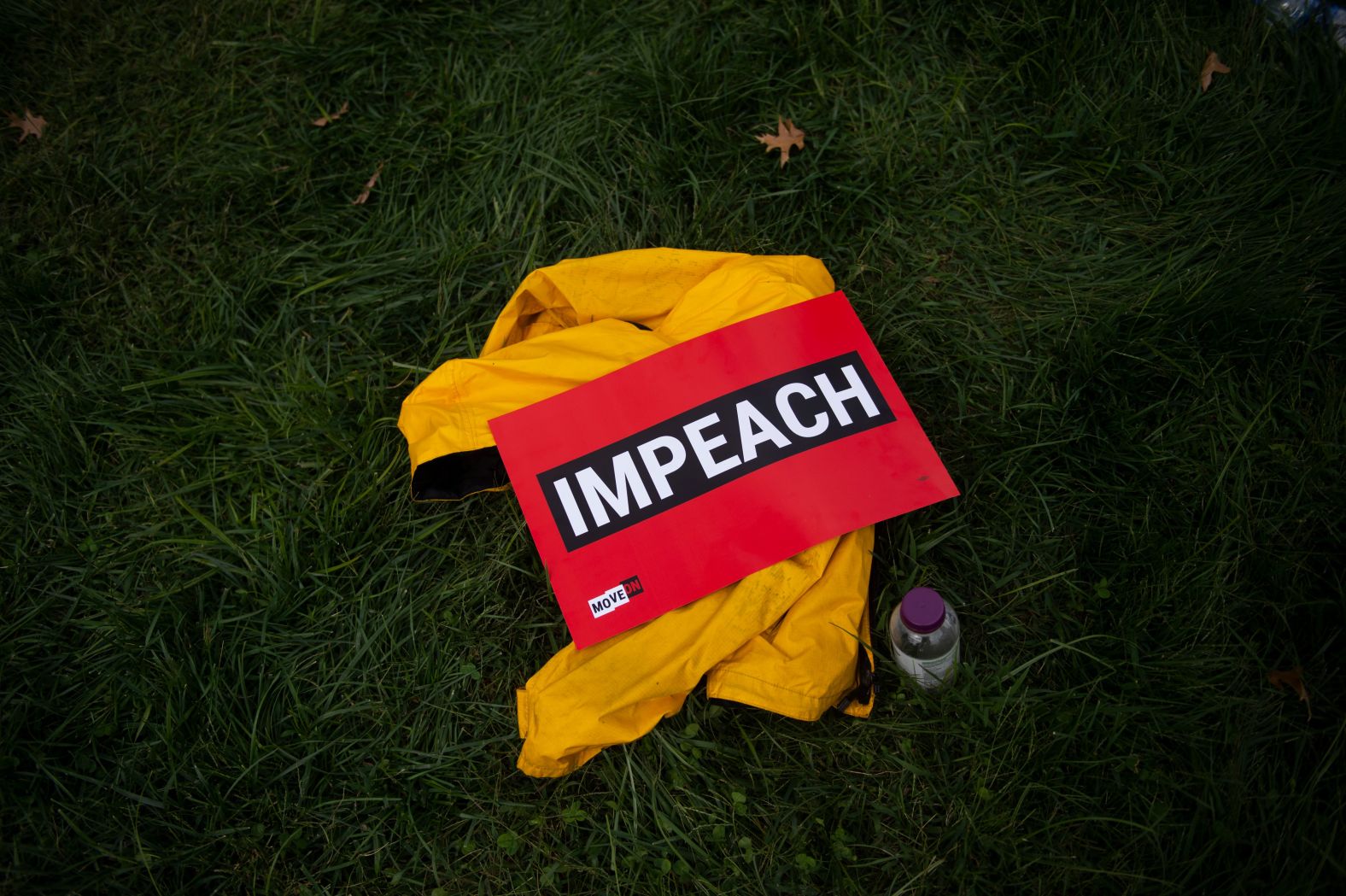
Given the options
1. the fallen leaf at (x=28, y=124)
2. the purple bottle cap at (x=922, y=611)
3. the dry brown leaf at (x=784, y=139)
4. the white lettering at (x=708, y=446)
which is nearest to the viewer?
the purple bottle cap at (x=922, y=611)

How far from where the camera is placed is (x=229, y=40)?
3.21m

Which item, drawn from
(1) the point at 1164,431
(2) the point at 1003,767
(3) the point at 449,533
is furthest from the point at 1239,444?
(3) the point at 449,533

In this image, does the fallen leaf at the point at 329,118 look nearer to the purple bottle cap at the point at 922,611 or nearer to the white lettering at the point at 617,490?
the white lettering at the point at 617,490

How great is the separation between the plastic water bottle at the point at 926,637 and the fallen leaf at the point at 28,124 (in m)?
3.27

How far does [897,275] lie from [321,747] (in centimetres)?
199

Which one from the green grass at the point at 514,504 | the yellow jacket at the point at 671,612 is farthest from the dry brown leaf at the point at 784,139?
the yellow jacket at the point at 671,612

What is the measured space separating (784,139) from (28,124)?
2.61m

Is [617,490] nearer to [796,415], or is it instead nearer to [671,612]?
[671,612]

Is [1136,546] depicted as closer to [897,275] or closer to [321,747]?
[897,275]

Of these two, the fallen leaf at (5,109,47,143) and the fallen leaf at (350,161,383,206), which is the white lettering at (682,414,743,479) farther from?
the fallen leaf at (5,109,47,143)

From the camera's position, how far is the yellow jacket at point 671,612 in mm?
2010

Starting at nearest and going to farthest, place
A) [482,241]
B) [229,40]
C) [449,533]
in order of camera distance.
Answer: [449,533] → [482,241] → [229,40]

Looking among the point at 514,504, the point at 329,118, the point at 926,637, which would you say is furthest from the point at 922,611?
the point at 329,118

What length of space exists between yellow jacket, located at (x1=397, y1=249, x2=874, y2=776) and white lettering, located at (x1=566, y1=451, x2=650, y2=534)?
268 mm
